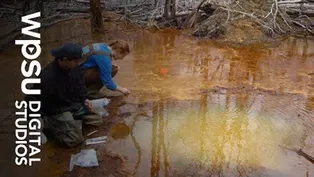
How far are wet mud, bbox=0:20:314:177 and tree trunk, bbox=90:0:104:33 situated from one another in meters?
1.17

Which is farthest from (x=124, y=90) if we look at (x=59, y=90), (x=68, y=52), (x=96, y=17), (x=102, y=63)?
(x=96, y=17)

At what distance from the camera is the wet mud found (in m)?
3.71

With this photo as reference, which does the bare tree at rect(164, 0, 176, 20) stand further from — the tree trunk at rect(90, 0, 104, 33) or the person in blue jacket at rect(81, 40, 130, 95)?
the person in blue jacket at rect(81, 40, 130, 95)

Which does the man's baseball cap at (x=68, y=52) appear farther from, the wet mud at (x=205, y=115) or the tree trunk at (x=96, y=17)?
the tree trunk at (x=96, y=17)

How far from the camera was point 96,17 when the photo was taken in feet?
28.0

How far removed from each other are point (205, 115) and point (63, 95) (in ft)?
6.07

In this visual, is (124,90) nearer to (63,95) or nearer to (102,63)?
(102,63)

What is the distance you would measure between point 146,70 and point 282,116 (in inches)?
96.7

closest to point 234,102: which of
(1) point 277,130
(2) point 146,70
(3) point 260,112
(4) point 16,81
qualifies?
(3) point 260,112

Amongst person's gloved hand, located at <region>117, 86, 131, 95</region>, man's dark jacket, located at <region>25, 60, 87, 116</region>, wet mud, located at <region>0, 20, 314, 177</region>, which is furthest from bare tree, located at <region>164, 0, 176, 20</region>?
man's dark jacket, located at <region>25, 60, 87, 116</region>

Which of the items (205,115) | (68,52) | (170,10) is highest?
(170,10)

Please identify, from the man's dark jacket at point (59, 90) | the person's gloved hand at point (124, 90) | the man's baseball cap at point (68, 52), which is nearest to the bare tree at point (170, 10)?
the person's gloved hand at point (124, 90)

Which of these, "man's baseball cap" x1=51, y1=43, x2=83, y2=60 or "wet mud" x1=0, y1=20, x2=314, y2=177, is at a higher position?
"man's baseball cap" x1=51, y1=43, x2=83, y2=60

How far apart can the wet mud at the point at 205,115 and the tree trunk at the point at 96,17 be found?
3.84 feet
